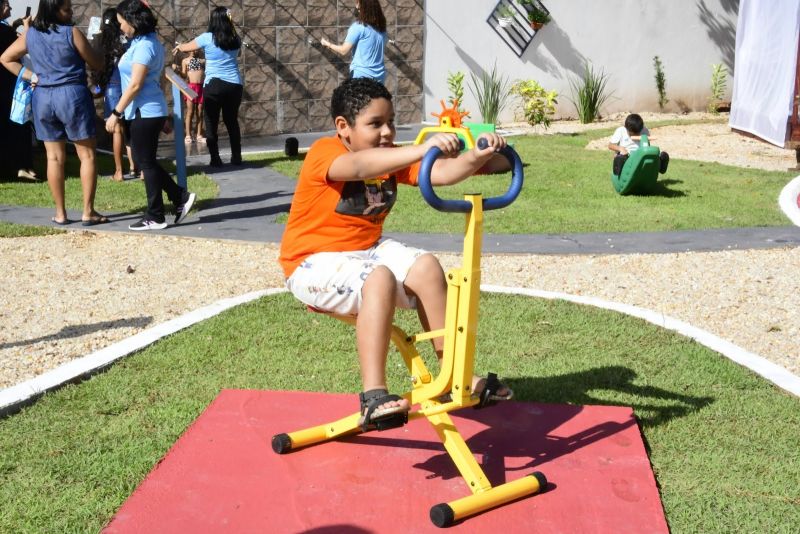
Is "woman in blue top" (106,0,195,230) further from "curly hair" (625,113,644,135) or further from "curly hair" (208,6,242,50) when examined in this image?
"curly hair" (625,113,644,135)

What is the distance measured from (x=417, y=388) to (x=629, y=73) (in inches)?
566

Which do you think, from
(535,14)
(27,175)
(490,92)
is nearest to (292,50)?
(490,92)

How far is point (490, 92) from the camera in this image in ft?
52.1

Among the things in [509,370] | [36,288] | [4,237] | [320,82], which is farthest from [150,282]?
[320,82]

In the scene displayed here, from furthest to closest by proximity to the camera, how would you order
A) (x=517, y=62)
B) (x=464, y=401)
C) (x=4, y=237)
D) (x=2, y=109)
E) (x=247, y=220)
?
(x=517, y=62) → (x=2, y=109) → (x=247, y=220) → (x=4, y=237) → (x=464, y=401)

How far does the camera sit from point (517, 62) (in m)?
16.3

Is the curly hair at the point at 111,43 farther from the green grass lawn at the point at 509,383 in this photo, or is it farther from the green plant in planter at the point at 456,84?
the green plant in planter at the point at 456,84

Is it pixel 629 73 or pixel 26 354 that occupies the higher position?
pixel 629 73

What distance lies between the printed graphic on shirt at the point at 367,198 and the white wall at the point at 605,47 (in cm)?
1241

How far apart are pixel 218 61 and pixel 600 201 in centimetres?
468

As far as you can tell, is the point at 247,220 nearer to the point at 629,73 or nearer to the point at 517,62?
the point at 517,62

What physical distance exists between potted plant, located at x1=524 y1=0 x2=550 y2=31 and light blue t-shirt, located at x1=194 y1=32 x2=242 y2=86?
6290 mm

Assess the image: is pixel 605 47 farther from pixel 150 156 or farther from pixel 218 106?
pixel 150 156

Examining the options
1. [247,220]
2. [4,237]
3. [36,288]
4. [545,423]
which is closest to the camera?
[545,423]
